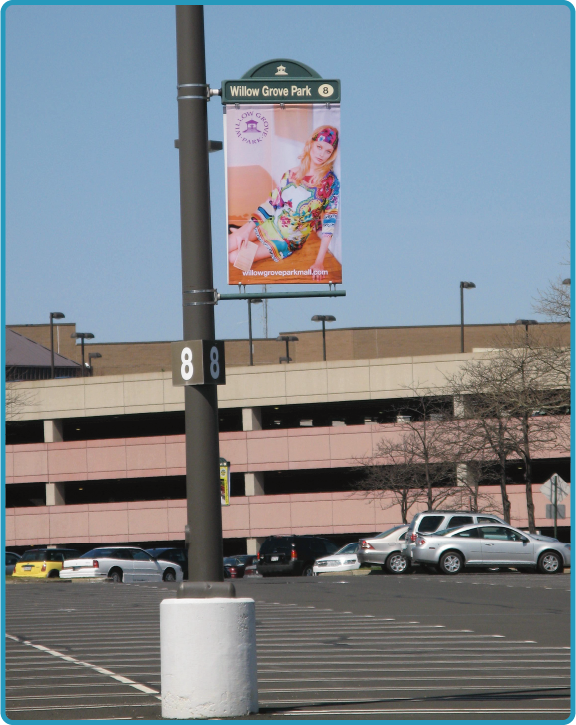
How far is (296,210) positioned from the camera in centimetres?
923

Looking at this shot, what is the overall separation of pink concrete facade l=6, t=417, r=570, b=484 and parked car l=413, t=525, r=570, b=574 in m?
27.1

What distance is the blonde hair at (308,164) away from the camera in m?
9.15

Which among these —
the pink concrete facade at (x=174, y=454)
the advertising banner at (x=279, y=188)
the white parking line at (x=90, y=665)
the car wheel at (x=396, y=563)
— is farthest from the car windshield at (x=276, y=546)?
the advertising banner at (x=279, y=188)

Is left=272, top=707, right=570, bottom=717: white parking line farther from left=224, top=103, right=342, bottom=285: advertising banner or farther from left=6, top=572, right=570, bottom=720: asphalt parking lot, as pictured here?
left=224, top=103, right=342, bottom=285: advertising banner

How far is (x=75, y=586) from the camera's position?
31797mm

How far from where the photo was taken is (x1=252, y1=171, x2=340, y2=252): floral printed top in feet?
30.1

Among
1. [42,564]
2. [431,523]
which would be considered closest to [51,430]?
[42,564]

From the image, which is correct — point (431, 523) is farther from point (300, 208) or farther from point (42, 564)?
point (300, 208)

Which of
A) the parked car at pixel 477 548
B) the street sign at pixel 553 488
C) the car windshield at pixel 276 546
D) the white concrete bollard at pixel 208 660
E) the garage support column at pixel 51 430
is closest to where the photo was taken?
the white concrete bollard at pixel 208 660

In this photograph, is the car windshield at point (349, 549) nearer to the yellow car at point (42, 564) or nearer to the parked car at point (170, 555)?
the parked car at point (170, 555)

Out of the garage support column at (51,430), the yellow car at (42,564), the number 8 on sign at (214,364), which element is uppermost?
the number 8 on sign at (214,364)

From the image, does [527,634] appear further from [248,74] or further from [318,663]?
[248,74]

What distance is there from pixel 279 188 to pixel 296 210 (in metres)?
0.23

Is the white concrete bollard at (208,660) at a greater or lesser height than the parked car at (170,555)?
greater
